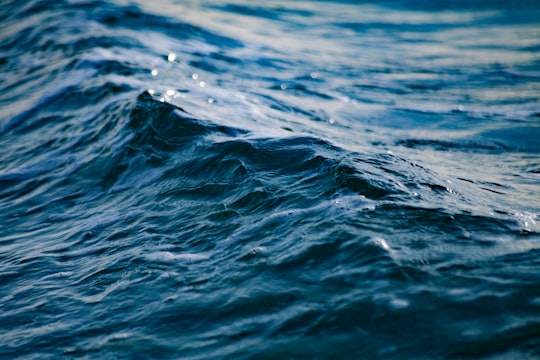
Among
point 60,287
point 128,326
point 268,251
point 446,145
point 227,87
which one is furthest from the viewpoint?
point 227,87

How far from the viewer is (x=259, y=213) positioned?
3.40 metres

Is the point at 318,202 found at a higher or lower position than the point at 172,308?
higher

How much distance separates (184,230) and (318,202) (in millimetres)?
808

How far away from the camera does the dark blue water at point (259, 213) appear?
2.34 metres

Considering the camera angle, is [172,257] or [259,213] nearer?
[172,257]

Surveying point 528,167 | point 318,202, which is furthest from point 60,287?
point 528,167

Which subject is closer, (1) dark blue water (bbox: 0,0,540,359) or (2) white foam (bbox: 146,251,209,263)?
(1) dark blue water (bbox: 0,0,540,359)

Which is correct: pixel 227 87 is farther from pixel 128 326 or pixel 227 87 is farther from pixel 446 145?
pixel 128 326

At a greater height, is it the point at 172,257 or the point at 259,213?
the point at 259,213

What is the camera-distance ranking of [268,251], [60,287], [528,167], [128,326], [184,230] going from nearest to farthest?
[128,326], [268,251], [60,287], [184,230], [528,167]

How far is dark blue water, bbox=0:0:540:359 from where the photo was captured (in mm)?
2336

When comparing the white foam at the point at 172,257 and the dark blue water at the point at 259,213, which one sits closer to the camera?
the dark blue water at the point at 259,213

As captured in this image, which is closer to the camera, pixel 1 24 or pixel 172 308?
pixel 172 308

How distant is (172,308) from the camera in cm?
263
